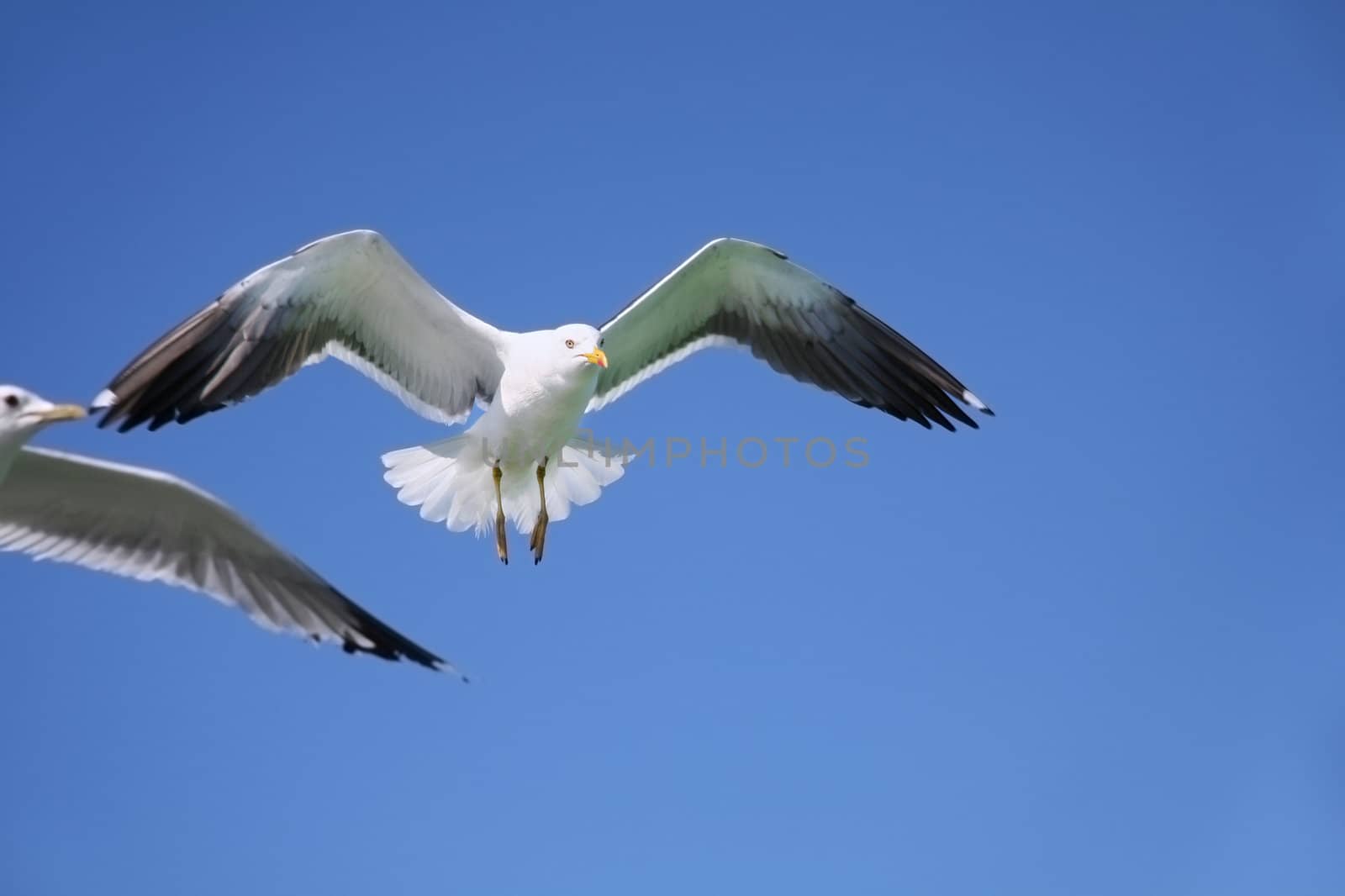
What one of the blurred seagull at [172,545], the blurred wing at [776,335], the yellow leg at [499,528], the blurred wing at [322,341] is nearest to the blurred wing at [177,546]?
the blurred seagull at [172,545]

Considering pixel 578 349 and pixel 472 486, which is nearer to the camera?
pixel 578 349

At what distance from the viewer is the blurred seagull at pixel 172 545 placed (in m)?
4.62

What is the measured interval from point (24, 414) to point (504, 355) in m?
1.83

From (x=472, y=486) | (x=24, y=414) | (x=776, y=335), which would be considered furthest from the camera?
(x=776, y=335)

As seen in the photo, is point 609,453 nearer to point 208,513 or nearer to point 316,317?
point 316,317

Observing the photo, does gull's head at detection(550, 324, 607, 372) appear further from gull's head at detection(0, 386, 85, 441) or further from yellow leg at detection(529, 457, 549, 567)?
gull's head at detection(0, 386, 85, 441)

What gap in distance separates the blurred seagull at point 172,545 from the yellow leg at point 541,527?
0.95 m

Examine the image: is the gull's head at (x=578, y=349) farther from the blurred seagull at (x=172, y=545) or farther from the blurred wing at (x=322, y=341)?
the blurred seagull at (x=172, y=545)

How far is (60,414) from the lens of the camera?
14.3ft

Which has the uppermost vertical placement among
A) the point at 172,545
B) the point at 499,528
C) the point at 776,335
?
the point at 776,335

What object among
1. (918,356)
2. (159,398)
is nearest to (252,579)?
(159,398)

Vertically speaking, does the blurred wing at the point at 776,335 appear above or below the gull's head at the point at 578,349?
above

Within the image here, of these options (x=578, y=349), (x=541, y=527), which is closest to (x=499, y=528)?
(x=541, y=527)

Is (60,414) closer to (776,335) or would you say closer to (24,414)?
(24,414)
